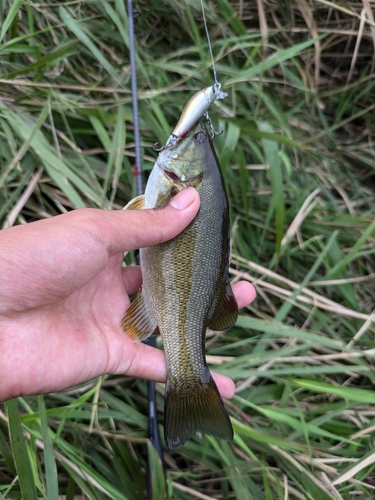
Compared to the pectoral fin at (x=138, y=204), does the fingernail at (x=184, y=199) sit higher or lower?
higher

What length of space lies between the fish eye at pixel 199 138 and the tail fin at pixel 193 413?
0.93 m

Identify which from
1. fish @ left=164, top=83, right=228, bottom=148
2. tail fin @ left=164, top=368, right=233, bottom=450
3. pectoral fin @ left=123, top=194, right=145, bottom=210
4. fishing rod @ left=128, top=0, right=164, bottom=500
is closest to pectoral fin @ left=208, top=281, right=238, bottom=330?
tail fin @ left=164, top=368, right=233, bottom=450

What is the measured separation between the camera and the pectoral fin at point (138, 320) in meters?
1.75

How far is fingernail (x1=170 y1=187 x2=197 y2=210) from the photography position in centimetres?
155

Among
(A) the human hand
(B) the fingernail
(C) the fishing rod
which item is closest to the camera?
(A) the human hand

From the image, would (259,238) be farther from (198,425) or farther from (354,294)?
(198,425)

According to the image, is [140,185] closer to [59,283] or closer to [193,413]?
[59,283]

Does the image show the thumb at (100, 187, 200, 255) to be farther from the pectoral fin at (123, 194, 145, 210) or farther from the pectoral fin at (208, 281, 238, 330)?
the pectoral fin at (208, 281, 238, 330)

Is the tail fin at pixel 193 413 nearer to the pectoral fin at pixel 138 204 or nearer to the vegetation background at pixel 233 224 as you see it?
the vegetation background at pixel 233 224

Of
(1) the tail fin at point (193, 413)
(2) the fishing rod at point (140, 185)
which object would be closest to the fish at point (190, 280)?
(1) the tail fin at point (193, 413)

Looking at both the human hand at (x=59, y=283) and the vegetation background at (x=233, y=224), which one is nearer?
the human hand at (x=59, y=283)

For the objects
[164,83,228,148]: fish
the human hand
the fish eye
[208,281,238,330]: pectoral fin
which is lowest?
[208,281,238,330]: pectoral fin

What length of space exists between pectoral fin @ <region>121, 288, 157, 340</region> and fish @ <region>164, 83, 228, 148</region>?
701mm


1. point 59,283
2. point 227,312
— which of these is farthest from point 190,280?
point 59,283
